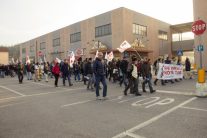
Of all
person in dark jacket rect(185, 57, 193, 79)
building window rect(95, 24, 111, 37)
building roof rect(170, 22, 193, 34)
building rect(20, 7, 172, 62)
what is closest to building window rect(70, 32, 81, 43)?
building rect(20, 7, 172, 62)

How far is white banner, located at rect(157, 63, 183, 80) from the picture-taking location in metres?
12.8

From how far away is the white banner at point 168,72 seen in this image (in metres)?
12.8

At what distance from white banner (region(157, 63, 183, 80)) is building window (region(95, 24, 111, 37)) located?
21.7 metres

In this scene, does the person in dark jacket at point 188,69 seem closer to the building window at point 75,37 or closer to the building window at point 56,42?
the building window at point 75,37

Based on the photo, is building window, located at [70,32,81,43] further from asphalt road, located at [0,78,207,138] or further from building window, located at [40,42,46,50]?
asphalt road, located at [0,78,207,138]

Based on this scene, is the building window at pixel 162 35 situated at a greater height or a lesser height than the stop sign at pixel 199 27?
greater

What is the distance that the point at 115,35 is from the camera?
3362cm

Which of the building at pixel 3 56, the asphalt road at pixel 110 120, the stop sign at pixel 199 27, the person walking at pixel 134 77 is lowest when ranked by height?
the asphalt road at pixel 110 120

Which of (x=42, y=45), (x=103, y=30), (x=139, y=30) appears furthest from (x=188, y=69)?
(x=42, y=45)

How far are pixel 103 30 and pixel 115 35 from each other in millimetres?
3738

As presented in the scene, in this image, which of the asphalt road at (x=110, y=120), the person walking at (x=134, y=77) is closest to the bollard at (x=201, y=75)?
the asphalt road at (x=110, y=120)

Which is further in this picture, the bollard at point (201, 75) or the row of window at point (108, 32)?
the row of window at point (108, 32)

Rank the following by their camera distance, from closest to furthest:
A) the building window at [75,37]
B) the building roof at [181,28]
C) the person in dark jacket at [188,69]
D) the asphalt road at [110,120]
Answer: the asphalt road at [110,120] → the person in dark jacket at [188,69] → the building roof at [181,28] → the building window at [75,37]

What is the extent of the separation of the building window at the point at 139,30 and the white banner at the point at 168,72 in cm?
2126
